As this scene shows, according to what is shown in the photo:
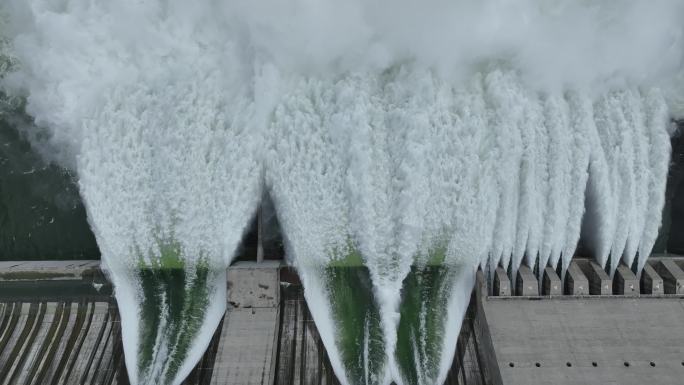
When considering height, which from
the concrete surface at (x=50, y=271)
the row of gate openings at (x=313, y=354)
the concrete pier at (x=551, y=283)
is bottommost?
the row of gate openings at (x=313, y=354)

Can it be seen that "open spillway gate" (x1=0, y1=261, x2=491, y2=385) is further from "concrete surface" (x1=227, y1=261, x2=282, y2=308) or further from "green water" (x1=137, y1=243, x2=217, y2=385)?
"green water" (x1=137, y1=243, x2=217, y2=385)

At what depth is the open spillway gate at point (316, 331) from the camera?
22.2 m

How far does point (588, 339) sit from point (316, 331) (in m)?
11.0

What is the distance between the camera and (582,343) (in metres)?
22.6

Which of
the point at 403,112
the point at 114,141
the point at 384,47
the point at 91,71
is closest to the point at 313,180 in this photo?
the point at 403,112

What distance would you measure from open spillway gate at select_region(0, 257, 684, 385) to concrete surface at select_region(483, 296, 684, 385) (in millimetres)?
41

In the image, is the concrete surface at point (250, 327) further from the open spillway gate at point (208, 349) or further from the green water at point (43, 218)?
the green water at point (43, 218)

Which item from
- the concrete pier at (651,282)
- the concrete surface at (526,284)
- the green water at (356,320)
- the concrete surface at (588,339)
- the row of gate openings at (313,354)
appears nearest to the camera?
the concrete surface at (588,339)

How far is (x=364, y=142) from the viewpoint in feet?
84.7

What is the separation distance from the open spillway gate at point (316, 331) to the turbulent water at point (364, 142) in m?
1.03

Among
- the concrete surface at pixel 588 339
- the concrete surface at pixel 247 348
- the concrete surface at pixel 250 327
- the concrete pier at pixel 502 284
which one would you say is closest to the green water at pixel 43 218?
the concrete surface at pixel 250 327

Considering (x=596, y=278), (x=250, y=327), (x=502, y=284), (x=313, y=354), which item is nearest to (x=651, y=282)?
(x=596, y=278)

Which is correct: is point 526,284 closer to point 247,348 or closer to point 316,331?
point 316,331

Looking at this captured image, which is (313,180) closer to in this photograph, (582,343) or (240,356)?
(240,356)
